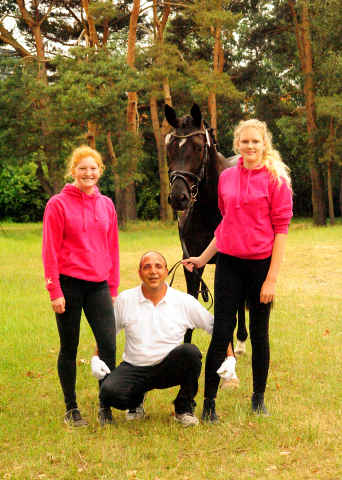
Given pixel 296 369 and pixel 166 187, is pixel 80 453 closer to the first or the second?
pixel 296 369

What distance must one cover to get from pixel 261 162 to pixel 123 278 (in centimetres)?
895

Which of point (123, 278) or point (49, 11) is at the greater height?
point (49, 11)

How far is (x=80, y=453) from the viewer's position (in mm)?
3756

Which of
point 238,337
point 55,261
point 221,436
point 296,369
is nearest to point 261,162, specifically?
point 55,261

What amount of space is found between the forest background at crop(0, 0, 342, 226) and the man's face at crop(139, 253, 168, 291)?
763 inches

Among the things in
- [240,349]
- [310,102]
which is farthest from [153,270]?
[310,102]

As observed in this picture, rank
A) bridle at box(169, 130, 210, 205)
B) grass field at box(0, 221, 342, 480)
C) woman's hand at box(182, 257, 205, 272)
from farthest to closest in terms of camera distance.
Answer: bridle at box(169, 130, 210, 205)
woman's hand at box(182, 257, 205, 272)
grass field at box(0, 221, 342, 480)

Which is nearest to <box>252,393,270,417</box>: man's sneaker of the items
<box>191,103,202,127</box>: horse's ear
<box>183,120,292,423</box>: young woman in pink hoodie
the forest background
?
<box>183,120,292,423</box>: young woman in pink hoodie

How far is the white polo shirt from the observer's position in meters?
4.13

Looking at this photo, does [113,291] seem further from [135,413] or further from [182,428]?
[182,428]

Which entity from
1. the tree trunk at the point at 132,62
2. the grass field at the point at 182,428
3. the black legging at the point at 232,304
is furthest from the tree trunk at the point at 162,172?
the black legging at the point at 232,304

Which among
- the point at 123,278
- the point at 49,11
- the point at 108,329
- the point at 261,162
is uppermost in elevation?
the point at 49,11

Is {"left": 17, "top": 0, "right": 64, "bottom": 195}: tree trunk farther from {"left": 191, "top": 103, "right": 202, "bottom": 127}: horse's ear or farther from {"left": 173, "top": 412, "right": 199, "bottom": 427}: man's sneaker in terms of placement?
{"left": 173, "top": 412, "right": 199, "bottom": 427}: man's sneaker

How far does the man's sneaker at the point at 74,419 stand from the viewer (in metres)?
4.21
